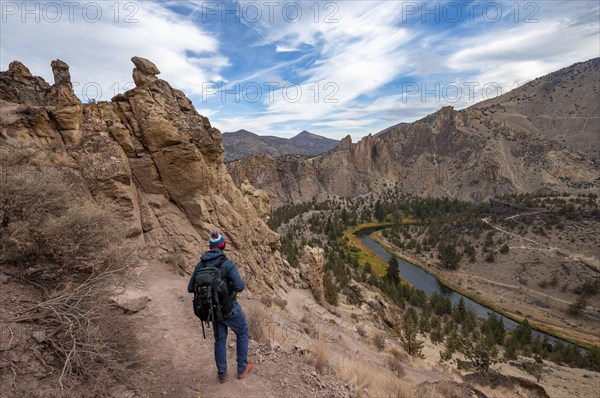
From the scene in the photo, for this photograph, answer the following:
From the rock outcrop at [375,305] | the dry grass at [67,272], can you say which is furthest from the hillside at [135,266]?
the rock outcrop at [375,305]

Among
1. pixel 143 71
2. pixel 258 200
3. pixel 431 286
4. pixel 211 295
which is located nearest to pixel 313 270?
pixel 258 200

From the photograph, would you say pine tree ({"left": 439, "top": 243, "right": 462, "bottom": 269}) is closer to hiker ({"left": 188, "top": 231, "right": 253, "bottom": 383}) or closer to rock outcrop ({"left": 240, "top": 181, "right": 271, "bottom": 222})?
rock outcrop ({"left": 240, "top": 181, "right": 271, "bottom": 222})

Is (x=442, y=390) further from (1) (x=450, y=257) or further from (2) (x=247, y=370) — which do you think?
(1) (x=450, y=257)

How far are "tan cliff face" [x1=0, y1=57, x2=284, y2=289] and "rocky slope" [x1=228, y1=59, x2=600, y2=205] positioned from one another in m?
91.6

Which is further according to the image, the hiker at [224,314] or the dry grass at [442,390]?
the dry grass at [442,390]

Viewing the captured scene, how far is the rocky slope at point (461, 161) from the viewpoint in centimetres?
10988

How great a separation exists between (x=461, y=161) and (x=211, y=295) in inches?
5531

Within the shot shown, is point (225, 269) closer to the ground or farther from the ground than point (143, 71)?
closer to the ground

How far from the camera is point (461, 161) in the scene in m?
129

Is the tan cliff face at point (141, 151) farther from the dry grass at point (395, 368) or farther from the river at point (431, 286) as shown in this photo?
the river at point (431, 286)

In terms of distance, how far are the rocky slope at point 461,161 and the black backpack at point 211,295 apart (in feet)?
337

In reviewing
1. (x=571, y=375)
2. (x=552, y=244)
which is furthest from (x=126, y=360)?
(x=552, y=244)

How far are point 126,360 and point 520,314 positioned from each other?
4991 cm

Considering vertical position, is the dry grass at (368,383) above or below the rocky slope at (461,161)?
below
